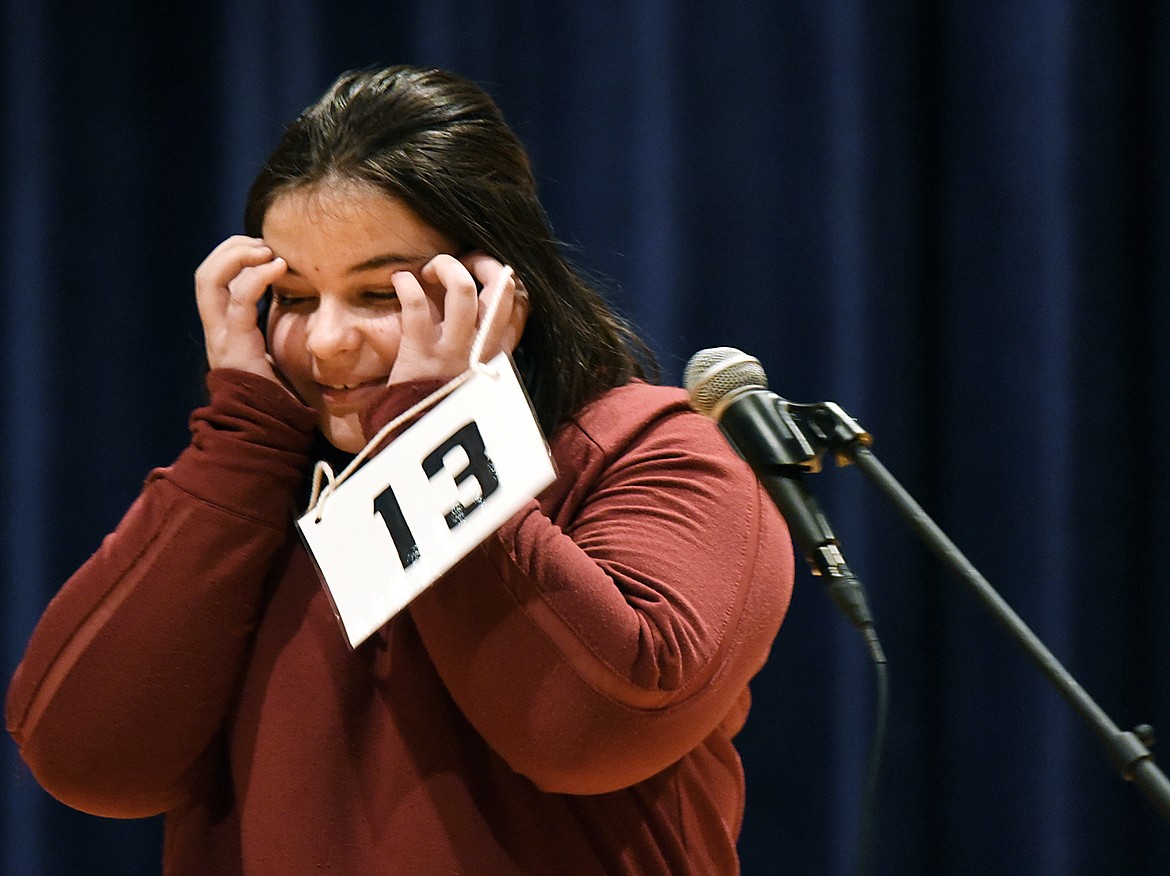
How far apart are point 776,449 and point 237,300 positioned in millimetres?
421

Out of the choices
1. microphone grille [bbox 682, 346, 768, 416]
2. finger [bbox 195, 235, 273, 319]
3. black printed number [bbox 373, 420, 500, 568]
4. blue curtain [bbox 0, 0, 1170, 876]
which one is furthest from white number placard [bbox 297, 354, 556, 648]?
blue curtain [bbox 0, 0, 1170, 876]

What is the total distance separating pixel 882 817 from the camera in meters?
1.62

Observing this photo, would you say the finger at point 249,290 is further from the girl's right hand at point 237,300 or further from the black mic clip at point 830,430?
the black mic clip at point 830,430

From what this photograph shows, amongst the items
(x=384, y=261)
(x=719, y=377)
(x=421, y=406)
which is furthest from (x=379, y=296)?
(x=719, y=377)

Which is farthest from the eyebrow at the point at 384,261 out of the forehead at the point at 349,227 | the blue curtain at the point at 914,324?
the blue curtain at the point at 914,324

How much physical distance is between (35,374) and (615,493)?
4.18 feet

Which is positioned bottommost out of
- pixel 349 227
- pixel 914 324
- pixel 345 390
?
pixel 914 324

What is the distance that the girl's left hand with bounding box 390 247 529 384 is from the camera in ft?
2.82

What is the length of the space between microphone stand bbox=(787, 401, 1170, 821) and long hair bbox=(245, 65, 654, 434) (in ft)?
0.92

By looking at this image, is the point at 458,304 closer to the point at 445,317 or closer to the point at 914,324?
the point at 445,317

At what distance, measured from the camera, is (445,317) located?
34.2 inches

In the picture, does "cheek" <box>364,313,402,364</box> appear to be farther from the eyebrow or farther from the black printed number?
the black printed number

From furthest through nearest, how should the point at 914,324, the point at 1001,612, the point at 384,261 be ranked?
the point at 914,324 < the point at 384,261 < the point at 1001,612

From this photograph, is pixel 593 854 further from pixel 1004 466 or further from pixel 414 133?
pixel 1004 466
